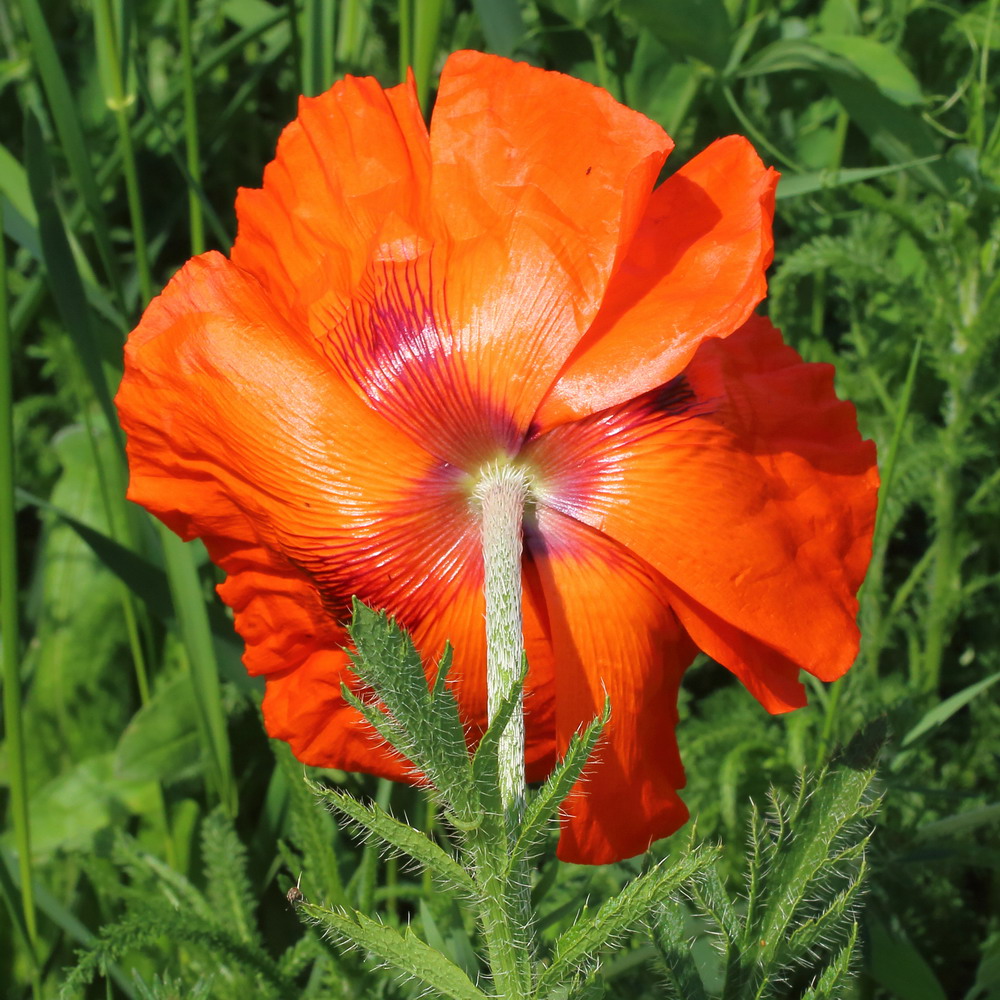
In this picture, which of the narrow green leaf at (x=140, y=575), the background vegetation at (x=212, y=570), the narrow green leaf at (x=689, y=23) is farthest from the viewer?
the narrow green leaf at (x=689, y=23)

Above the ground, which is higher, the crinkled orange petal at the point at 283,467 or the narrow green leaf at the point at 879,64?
the narrow green leaf at the point at 879,64

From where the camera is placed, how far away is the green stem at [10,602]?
48.7 inches

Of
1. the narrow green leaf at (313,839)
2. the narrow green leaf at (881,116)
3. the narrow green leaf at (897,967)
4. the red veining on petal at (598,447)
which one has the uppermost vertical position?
the narrow green leaf at (881,116)

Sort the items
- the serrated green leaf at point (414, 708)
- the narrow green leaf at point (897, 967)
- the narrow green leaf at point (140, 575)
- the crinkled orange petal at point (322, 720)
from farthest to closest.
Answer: the narrow green leaf at point (140, 575) < the narrow green leaf at point (897, 967) < the crinkled orange petal at point (322, 720) < the serrated green leaf at point (414, 708)

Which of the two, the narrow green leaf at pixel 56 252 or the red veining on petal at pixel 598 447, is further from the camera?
the narrow green leaf at pixel 56 252

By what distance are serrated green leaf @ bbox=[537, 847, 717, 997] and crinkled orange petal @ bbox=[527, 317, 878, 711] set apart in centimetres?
25

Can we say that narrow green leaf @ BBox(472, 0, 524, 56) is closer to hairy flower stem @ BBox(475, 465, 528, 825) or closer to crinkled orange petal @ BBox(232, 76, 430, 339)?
crinkled orange petal @ BBox(232, 76, 430, 339)

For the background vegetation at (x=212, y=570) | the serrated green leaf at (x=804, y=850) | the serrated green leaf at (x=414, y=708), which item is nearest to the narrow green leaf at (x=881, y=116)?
the background vegetation at (x=212, y=570)

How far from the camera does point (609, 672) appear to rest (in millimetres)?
953

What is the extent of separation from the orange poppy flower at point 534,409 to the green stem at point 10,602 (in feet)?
0.89

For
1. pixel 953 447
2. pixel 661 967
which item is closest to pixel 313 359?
pixel 661 967

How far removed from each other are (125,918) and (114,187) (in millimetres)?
1512

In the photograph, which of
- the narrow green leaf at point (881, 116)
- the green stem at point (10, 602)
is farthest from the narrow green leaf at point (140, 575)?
the narrow green leaf at point (881, 116)

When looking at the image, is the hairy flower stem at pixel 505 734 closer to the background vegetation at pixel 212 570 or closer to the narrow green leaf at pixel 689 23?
the background vegetation at pixel 212 570
